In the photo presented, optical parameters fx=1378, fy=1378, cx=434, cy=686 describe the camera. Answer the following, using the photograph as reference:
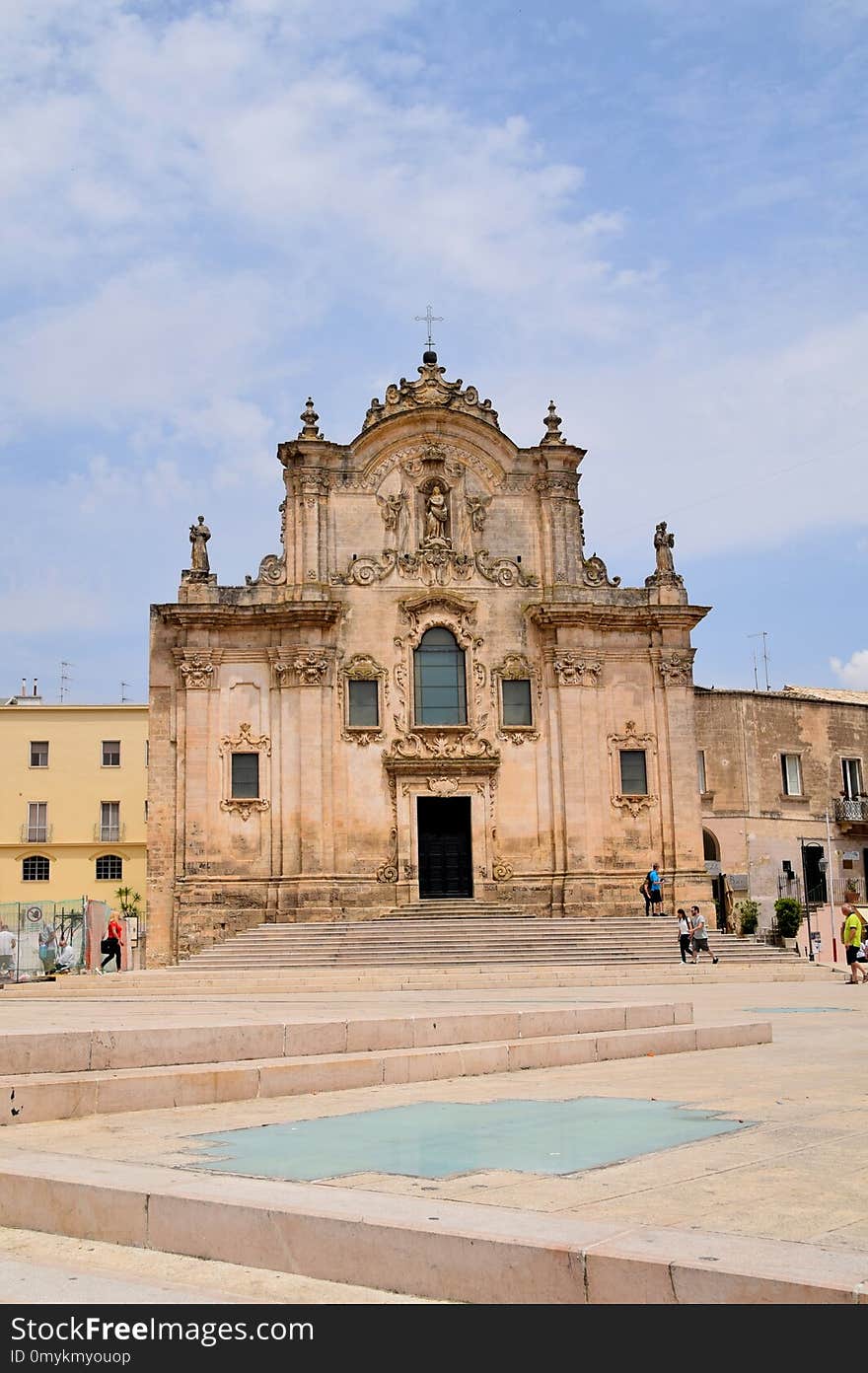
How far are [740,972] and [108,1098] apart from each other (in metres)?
21.8

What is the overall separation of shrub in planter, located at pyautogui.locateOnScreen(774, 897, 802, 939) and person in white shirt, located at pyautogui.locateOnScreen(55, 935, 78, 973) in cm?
2054

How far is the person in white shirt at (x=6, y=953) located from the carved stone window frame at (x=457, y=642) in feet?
36.5

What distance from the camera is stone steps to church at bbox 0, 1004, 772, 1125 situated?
368 inches

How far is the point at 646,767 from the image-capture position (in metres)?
36.6

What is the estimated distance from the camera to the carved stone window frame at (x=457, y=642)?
35906mm

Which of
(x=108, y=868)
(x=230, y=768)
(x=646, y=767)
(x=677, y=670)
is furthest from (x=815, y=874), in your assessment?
(x=108, y=868)

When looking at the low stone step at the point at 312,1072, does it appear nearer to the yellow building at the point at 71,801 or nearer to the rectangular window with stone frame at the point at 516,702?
the rectangular window with stone frame at the point at 516,702

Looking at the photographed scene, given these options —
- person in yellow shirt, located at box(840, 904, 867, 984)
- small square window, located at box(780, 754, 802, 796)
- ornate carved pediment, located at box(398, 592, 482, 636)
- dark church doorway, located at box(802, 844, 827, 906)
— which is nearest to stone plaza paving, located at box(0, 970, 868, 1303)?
person in yellow shirt, located at box(840, 904, 867, 984)

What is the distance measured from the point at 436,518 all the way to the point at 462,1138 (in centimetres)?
2969

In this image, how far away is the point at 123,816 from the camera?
58438mm

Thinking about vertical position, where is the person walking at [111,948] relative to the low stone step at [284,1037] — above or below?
above

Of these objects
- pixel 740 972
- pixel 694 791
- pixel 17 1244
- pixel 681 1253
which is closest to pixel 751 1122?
pixel 681 1253

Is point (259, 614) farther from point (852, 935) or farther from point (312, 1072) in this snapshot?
point (312, 1072)

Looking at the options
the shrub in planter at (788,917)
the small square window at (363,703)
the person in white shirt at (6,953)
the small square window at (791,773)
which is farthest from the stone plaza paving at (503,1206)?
the small square window at (791,773)
